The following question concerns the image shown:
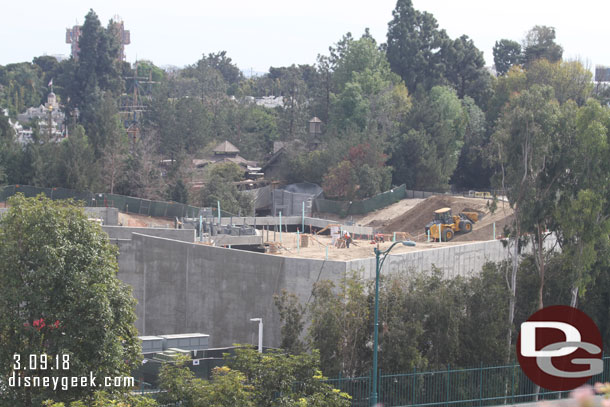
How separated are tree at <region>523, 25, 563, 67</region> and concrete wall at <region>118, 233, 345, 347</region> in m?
80.2

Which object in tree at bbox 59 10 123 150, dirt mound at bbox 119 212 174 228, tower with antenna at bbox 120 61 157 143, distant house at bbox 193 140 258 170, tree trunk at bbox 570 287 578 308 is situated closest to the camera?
tree trunk at bbox 570 287 578 308

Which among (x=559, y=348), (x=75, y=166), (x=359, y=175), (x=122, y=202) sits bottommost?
(x=559, y=348)

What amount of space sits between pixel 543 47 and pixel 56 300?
338 feet

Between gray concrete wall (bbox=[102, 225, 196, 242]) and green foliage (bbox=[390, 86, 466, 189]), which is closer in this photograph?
gray concrete wall (bbox=[102, 225, 196, 242])

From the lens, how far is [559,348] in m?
38.0

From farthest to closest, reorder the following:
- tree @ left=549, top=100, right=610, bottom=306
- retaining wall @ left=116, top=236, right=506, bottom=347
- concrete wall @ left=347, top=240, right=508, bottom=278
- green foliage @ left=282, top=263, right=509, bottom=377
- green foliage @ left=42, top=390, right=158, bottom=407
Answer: concrete wall @ left=347, top=240, right=508, bottom=278 → retaining wall @ left=116, top=236, right=506, bottom=347 → tree @ left=549, top=100, right=610, bottom=306 → green foliage @ left=282, top=263, right=509, bottom=377 → green foliage @ left=42, top=390, right=158, bottom=407

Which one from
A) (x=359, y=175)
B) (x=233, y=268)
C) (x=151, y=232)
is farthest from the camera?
(x=359, y=175)

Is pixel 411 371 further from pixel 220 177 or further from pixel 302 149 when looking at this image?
pixel 302 149

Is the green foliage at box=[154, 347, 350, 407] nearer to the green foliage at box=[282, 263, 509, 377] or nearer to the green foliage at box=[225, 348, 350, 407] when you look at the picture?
the green foliage at box=[225, 348, 350, 407]

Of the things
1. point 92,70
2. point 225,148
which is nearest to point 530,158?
point 225,148

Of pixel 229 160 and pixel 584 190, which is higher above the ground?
pixel 229 160

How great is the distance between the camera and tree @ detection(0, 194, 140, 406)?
76.1 ft

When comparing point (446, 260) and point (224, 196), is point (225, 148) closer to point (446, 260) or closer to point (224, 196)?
point (224, 196)

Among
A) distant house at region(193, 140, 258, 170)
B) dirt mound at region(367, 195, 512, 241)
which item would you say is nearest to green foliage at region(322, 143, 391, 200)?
dirt mound at region(367, 195, 512, 241)
